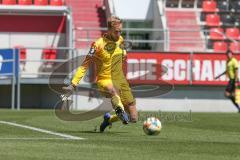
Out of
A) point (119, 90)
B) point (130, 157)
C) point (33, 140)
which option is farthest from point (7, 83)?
point (130, 157)

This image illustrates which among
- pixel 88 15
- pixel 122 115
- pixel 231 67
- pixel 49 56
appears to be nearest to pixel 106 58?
pixel 122 115

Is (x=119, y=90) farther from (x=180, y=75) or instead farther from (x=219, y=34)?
(x=219, y=34)

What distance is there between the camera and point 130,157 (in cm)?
887

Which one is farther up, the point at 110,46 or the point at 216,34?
the point at 110,46

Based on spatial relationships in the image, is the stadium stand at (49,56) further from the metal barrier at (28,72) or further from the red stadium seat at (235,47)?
the red stadium seat at (235,47)

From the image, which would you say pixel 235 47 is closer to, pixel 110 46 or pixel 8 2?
pixel 8 2

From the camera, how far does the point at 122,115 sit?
1240 cm

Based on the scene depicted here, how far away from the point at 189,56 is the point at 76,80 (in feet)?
53.0

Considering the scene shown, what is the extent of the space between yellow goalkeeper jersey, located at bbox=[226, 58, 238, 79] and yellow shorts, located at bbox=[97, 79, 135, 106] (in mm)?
13339

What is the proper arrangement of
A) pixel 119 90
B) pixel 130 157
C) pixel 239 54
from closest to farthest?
1. pixel 130 157
2. pixel 119 90
3. pixel 239 54

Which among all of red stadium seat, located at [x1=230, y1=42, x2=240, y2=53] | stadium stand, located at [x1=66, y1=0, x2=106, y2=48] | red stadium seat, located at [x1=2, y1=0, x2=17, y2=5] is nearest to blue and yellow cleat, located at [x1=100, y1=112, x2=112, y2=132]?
red stadium seat, located at [x1=230, y1=42, x2=240, y2=53]

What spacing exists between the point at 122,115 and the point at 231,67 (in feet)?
47.0

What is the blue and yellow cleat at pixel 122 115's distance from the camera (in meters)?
12.4

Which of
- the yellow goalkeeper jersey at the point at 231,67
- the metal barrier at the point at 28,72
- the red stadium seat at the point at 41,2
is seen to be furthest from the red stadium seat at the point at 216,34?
the red stadium seat at the point at 41,2
